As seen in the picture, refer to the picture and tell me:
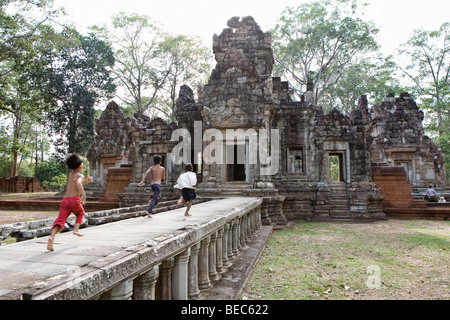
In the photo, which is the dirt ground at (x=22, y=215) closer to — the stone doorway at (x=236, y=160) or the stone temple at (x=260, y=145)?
the stone temple at (x=260, y=145)

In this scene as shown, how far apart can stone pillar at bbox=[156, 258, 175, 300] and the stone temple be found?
6.56 metres

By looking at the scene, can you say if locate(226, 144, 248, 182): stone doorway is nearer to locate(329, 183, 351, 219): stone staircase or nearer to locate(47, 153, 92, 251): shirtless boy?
locate(329, 183, 351, 219): stone staircase

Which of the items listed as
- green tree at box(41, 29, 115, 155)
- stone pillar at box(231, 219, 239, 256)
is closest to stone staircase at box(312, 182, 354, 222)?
stone pillar at box(231, 219, 239, 256)

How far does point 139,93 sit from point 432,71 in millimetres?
25949

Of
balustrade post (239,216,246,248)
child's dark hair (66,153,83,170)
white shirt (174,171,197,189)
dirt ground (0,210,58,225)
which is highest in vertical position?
child's dark hair (66,153,83,170)

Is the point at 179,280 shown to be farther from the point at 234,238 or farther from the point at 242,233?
the point at 242,233

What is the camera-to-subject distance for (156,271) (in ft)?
7.72

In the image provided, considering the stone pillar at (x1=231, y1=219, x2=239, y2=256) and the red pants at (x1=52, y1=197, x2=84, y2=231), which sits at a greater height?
the red pants at (x1=52, y1=197, x2=84, y2=231)

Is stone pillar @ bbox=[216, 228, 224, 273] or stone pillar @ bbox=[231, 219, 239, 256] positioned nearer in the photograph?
stone pillar @ bbox=[216, 228, 224, 273]

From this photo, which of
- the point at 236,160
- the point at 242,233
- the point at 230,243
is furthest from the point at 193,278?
the point at 236,160

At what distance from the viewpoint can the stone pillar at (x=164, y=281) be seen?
8.87ft

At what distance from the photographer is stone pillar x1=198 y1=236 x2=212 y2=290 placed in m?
3.54

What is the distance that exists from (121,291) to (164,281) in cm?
80
